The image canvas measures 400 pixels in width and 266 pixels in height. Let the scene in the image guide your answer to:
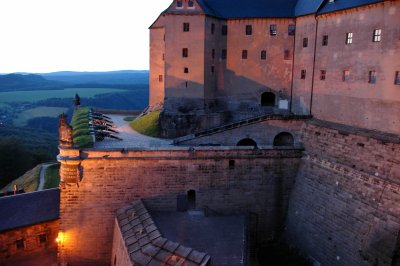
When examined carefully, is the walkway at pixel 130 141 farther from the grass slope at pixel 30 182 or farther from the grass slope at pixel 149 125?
the grass slope at pixel 30 182

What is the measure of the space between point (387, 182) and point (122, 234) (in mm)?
15326

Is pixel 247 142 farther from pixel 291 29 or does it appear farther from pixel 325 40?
pixel 291 29

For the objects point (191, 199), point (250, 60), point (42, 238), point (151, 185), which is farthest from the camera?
point (250, 60)

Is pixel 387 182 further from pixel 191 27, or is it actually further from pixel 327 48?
pixel 191 27

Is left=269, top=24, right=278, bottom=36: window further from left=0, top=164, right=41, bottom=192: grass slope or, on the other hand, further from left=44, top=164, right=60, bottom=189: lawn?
left=0, top=164, right=41, bottom=192: grass slope

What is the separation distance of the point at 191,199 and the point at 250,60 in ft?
54.7

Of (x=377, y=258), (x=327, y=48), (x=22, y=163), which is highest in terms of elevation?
(x=327, y=48)

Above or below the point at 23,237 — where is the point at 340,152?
above

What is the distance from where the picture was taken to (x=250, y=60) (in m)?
36.0

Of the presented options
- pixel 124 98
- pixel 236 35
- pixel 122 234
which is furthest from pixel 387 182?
pixel 124 98

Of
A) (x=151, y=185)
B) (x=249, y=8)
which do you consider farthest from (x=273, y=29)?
(x=151, y=185)

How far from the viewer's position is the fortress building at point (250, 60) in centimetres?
2862

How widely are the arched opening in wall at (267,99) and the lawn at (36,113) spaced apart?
99530 millimetres

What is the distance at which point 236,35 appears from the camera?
36.3 m
